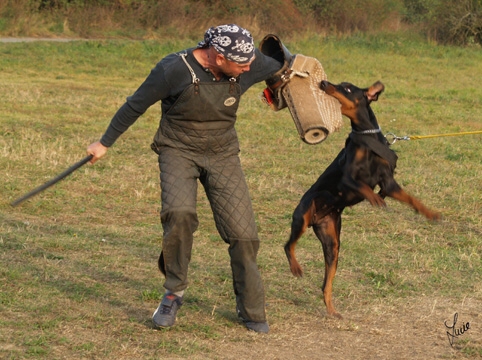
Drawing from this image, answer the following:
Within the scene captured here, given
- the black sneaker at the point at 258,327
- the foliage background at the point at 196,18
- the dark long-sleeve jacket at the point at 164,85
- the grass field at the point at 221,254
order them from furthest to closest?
1. the foliage background at the point at 196,18
2. the black sneaker at the point at 258,327
3. the grass field at the point at 221,254
4. the dark long-sleeve jacket at the point at 164,85

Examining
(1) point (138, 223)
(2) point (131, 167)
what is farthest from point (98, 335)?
(2) point (131, 167)

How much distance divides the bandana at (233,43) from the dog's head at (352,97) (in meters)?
0.90

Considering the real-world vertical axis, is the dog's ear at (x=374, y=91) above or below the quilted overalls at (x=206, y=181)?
above

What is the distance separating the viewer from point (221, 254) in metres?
7.12

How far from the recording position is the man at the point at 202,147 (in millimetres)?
4961

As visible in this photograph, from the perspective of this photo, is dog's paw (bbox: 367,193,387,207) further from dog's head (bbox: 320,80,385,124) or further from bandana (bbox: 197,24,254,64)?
bandana (bbox: 197,24,254,64)

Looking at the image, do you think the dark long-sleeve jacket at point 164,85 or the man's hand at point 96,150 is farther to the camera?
the man's hand at point 96,150

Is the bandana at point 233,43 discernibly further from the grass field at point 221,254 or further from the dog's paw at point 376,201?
the grass field at point 221,254

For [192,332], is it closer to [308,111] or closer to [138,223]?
[308,111]

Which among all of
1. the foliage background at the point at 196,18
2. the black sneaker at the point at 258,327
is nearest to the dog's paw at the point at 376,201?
the black sneaker at the point at 258,327

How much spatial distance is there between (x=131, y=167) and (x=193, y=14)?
24.4m

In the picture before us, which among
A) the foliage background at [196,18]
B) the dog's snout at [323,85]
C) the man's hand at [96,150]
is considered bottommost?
the foliage background at [196,18]

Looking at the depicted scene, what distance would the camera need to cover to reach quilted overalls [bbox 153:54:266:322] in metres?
5.05

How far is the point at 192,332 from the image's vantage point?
5250mm
